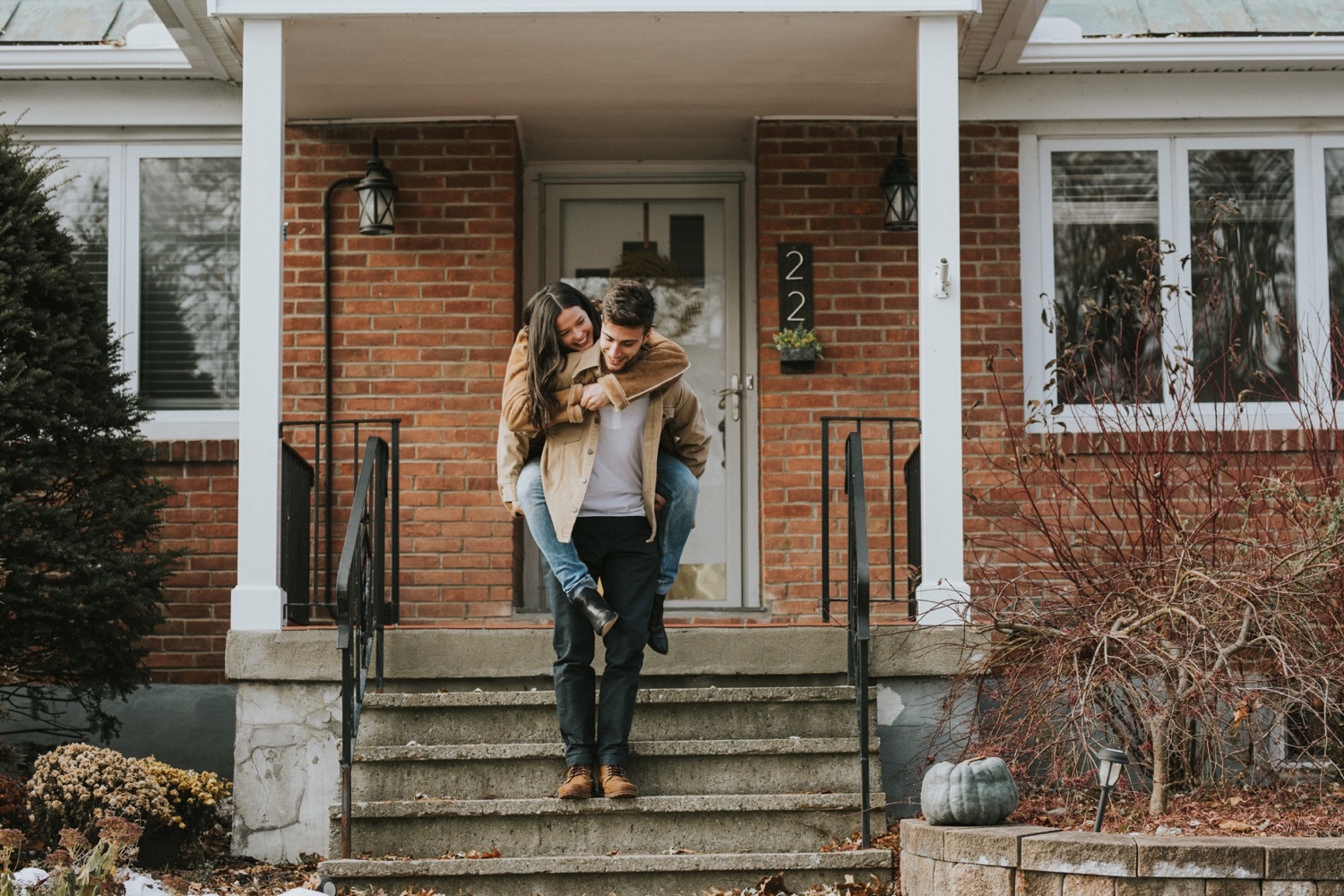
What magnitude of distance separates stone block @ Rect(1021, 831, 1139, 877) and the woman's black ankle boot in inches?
53.7

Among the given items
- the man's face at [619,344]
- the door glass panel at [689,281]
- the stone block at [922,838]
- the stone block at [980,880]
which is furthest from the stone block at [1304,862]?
the door glass panel at [689,281]

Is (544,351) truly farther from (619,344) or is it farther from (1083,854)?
(1083,854)

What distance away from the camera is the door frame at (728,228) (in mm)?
7387

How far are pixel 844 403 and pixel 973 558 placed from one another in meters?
0.94

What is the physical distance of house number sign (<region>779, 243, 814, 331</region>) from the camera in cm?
707

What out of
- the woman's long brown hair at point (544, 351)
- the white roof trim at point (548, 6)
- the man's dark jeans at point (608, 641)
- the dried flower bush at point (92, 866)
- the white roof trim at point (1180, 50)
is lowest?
the dried flower bush at point (92, 866)

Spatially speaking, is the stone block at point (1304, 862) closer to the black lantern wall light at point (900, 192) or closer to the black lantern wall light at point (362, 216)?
the black lantern wall light at point (900, 192)

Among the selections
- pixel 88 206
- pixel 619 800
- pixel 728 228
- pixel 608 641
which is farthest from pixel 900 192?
pixel 88 206

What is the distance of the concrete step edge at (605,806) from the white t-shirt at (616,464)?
927mm

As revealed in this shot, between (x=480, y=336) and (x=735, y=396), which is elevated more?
(x=480, y=336)

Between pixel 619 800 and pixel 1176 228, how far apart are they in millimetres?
4185

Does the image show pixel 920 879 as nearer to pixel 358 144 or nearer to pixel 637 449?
pixel 637 449

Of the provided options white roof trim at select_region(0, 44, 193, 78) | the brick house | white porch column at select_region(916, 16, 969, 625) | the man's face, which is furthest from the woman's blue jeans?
white roof trim at select_region(0, 44, 193, 78)

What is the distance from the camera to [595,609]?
4.56m
